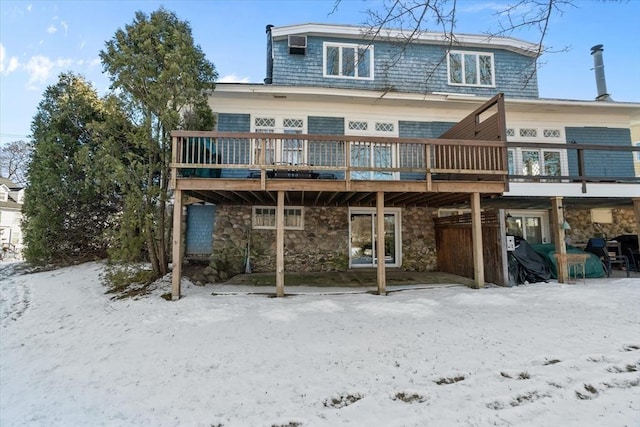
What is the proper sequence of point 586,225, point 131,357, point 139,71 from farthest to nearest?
point 586,225 → point 139,71 → point 131,357

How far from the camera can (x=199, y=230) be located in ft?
31.6

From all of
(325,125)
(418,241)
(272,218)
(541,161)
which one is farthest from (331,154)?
(541,161)

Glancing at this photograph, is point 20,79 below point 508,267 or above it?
above

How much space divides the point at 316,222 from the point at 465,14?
21.5 ft

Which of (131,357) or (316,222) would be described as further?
(316,222)

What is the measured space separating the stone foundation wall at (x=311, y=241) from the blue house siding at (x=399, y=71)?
4145mm

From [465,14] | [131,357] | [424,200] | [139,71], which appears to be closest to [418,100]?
[424,200]

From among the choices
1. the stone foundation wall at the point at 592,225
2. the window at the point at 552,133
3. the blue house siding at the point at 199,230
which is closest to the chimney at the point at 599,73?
the window at the point at 552,133

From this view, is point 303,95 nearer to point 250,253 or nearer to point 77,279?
point 250,253

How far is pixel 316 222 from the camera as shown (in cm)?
991

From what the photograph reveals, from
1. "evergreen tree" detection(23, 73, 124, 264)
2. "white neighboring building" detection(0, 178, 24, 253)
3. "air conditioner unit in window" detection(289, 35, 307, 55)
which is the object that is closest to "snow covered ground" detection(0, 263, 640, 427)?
"evergreen tree" detection(23, 73, 124, 264)

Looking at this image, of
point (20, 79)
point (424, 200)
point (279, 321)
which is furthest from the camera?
point (20, 79)

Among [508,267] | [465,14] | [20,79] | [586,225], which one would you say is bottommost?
[508,267]

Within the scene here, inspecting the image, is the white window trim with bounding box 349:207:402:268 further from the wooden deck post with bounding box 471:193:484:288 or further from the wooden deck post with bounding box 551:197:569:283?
the wooden deck post with bounding box 551:197:569:283
